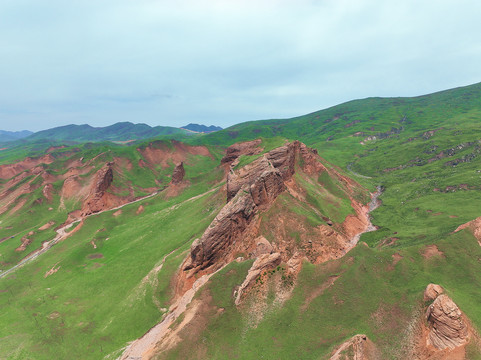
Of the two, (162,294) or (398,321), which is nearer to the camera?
(398,321)

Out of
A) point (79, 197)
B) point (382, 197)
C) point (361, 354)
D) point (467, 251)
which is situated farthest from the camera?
point (79, 197)

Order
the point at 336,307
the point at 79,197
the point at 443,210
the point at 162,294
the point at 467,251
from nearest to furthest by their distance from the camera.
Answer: the point at 336,307 → the point at 467,251 → the point at 162,294 → the point at 443,210 → the point at 79,197

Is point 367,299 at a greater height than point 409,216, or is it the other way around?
point 367,299

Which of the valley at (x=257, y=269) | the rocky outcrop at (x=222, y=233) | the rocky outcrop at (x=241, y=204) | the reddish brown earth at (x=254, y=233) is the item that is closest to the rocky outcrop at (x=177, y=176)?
the valley at (x=257, y=269)

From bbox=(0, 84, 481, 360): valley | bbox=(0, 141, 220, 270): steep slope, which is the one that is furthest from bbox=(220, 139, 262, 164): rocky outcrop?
bbox=(0, 141, 220, 270): steep slope

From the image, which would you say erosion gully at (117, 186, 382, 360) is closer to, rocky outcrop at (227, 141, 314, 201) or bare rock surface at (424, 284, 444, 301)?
rocky outcrop at (227, 141, 314, 201)

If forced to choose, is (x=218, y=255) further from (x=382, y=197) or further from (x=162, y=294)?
(x=382, y=197)

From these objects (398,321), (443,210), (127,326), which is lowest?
(127,326)

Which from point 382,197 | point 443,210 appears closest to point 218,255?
point 443,210
